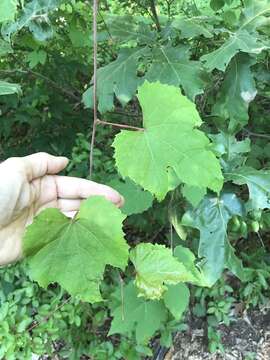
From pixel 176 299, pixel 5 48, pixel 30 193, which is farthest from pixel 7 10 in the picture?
pixel 176 299

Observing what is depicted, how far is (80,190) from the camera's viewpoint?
1.34m

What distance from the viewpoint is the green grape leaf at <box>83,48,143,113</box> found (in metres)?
1.65

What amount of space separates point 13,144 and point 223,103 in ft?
4.97

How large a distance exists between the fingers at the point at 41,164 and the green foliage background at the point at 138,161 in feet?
0.59

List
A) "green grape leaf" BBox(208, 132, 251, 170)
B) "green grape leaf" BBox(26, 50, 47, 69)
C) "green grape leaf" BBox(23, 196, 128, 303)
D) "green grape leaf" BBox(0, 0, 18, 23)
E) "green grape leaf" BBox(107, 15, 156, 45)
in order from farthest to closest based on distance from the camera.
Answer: "green grape leaf" BBox(26, 50, 47, 69) < "green grape leaf" BBox(107, 15, 156, 45) < "green grape leaf" BBox(208, 132, 251, 170) < "green grape leaf" BBox(0, 0, 18, 23) < "green grape leaf" BBox(23, 196, 128, 303)

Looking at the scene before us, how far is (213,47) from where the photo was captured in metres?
2.05

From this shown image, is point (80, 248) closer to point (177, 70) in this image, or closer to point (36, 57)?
point (177, 70)

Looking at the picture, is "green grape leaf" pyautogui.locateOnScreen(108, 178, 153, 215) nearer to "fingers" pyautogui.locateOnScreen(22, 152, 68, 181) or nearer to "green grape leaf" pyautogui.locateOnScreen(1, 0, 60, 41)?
"fingers" pyautogui.locateOnScreen(22, 152, 68, 181)

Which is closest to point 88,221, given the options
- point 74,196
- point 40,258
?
point 40,258

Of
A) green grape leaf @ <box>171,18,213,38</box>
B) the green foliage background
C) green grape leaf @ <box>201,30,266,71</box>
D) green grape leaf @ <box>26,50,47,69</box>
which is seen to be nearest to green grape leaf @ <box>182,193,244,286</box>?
the green foliage background

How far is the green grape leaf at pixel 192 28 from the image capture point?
1.61 meters

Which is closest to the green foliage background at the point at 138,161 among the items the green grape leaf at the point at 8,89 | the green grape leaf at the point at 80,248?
the green grape leaf at the point at 8,89

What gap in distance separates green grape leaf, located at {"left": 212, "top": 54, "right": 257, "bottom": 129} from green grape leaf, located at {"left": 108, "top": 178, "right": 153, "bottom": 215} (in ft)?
1.27

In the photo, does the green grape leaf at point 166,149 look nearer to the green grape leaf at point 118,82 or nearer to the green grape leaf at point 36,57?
the green grape leaf at point 118,82
